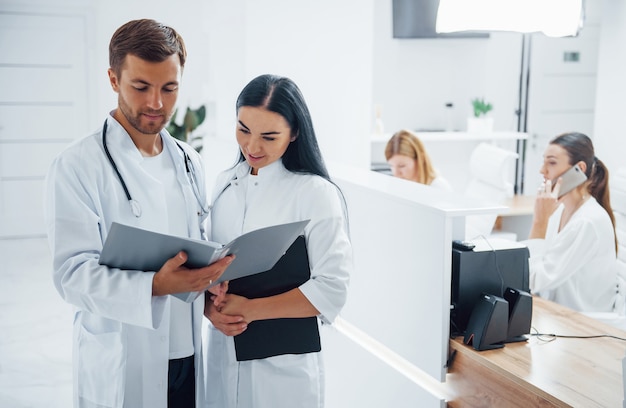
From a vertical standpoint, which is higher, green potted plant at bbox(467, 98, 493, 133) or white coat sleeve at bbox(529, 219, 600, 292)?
green potted plant at bbox(467, 98, 493, 133)

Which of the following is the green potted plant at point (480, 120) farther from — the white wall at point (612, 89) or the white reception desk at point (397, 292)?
the white reception desk at point (397, 292)

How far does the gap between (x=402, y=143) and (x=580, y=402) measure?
2.37 metres

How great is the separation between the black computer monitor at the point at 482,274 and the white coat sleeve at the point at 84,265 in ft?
3.10

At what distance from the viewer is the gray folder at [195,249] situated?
4.70 ft

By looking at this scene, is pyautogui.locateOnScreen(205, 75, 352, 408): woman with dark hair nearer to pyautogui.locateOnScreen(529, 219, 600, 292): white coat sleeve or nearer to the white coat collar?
the white coat collar

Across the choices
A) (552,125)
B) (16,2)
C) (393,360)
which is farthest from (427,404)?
(16,2)

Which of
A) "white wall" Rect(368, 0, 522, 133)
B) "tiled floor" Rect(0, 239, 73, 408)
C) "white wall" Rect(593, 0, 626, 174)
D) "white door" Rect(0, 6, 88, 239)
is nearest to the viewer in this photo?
"tiled floor" Rect(0, 239, 73, 408)

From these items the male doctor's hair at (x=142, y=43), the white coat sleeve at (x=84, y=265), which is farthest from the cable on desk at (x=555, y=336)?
the male doctor's hair at (x=142, y=43)

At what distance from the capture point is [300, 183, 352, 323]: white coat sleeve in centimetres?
171

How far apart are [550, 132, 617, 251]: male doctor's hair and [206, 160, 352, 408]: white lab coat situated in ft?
5.79

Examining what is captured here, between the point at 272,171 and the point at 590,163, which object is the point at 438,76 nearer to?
the point at 590,163

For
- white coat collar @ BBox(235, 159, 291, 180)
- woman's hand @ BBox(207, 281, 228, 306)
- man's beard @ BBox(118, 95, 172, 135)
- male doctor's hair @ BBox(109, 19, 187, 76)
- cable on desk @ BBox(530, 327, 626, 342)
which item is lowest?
cable on desk @ BBox(530, 327, 626, 342)

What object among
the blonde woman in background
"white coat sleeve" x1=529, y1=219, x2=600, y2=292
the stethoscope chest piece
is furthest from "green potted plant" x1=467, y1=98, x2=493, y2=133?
the stethoscope chest piece

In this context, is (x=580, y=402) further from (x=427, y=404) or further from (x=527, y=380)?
(x=427, y=404)
